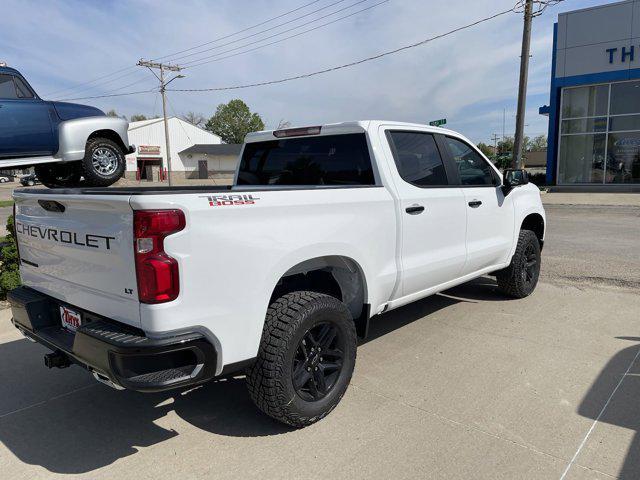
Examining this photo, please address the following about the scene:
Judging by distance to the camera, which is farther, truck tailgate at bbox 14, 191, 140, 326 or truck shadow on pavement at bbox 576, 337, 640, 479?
truck shadow on pavement at bbox 576, 337, 640, 479

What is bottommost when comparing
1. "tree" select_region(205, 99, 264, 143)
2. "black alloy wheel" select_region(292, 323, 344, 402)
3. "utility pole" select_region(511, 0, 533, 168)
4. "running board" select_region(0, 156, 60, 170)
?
"black alloy wheel" select_region(292, 323, 344, 402)

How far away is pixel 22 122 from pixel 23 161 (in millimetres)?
657

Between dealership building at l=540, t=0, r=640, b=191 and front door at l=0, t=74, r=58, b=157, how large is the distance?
21806mm

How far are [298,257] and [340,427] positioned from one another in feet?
3.65

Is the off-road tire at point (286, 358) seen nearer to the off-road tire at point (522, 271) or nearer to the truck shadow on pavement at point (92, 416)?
the truck shadow on pavement at point (92, 416)

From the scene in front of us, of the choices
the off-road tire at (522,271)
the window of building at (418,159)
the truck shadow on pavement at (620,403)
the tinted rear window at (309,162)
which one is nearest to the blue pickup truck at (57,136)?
the tinted rear window at (309,162)

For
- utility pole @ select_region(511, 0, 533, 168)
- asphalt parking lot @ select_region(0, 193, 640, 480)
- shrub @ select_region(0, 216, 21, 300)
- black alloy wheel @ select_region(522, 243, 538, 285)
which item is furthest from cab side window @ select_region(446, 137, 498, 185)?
utility pole @ select_region(511, 0, 533, 168)

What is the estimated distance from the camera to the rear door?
180 inches

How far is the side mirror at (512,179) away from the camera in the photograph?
5000 mm

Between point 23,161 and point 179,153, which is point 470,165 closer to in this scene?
point 23,161

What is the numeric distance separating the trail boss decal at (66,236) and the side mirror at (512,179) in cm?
393

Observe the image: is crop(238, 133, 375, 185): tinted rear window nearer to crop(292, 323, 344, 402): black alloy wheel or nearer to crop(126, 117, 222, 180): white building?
crop(292, 323, 344, 402): black alloy wheel

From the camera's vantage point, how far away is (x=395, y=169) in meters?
3.81

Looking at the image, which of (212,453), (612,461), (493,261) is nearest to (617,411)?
(612,461)
